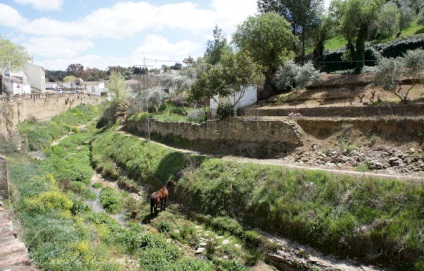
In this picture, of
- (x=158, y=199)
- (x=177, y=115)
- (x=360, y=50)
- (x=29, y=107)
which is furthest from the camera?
(x=29, y=107)

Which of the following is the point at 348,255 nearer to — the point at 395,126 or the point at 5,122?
the point at 395,126

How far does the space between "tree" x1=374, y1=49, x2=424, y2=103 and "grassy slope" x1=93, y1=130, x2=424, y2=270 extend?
7.79 m

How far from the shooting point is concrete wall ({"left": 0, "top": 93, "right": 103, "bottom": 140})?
1038 inches

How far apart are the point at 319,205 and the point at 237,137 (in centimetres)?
918

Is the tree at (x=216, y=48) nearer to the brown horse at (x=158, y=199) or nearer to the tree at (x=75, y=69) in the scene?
the brown horse at (x=158, y=199)

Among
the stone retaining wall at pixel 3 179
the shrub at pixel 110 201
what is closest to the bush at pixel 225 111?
the shrub at pixel 110 201

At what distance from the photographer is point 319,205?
40.2ft

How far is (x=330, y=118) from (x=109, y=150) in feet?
64.2

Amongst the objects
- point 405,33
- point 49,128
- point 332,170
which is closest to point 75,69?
point 49,128

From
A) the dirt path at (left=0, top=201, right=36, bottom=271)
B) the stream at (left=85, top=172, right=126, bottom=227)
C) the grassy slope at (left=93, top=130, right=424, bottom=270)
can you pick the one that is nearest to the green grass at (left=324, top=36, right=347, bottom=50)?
the grassy slope at (left=93, top=130, right=424, bottom=270)

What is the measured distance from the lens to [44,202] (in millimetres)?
11953

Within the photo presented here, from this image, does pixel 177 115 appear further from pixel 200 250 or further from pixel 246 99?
pixel 200 250

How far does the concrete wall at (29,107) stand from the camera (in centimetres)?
2636

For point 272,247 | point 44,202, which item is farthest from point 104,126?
point 272,247
